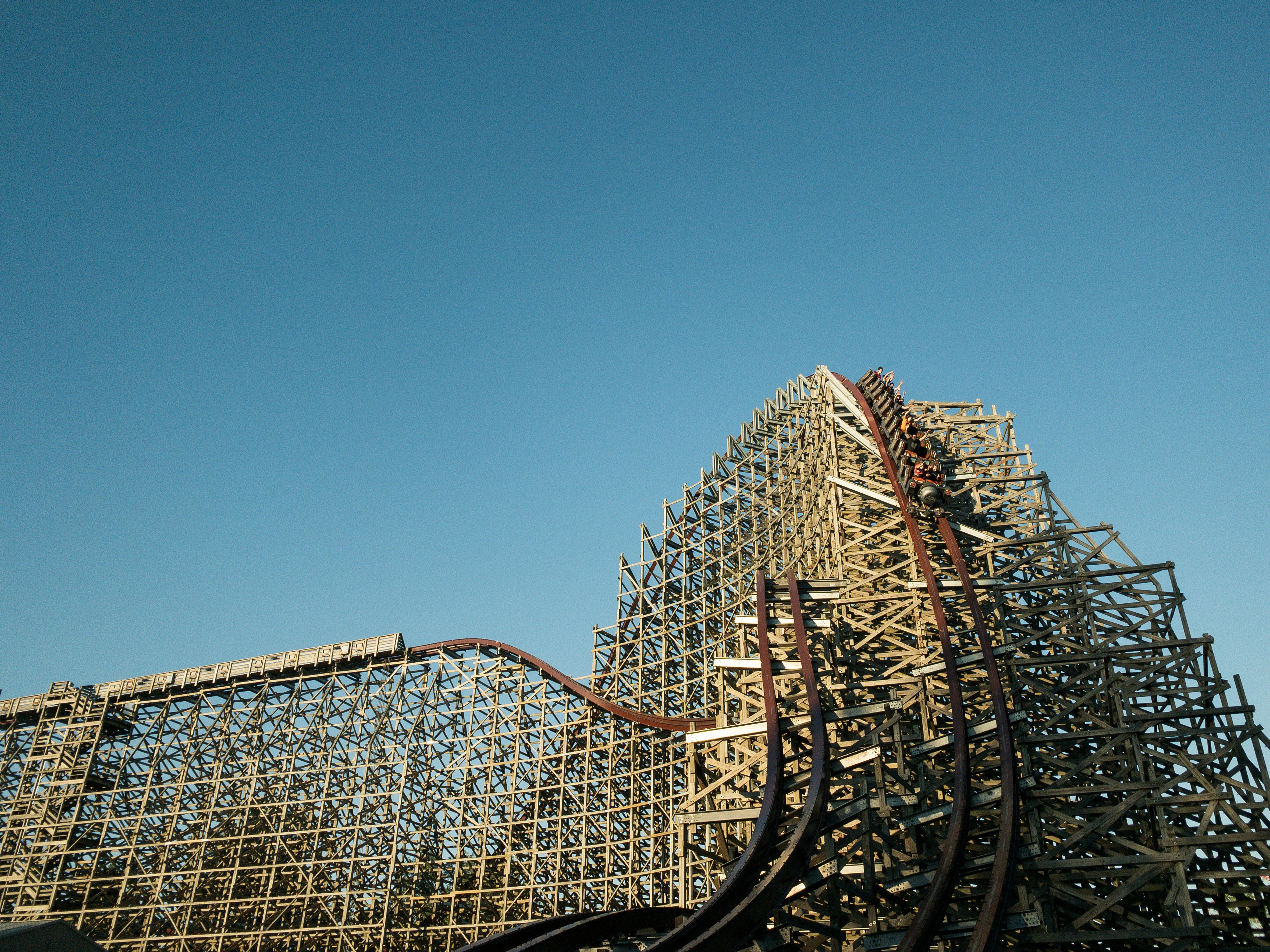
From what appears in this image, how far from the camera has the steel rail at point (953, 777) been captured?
7.13 metres

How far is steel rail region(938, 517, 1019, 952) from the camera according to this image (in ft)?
24.1

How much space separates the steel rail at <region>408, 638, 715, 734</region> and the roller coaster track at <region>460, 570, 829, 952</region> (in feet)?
18.2

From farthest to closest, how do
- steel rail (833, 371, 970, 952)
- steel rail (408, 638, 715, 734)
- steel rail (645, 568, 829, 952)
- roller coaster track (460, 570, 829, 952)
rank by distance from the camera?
steel rail (408, 638, 715, 734), steel rail (833, 371, 970, 952), roller coaster track (460, 570, 829, 952), steel rail (645, 568, 829, 952)

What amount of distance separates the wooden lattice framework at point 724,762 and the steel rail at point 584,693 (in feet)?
0.20

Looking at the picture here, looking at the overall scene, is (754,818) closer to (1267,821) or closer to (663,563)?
(1267,821)

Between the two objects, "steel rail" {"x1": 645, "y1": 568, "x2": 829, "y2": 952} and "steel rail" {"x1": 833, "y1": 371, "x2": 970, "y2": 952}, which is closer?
"steel rail" {"x1": 645, "y1": 568, "x2": 829, "y2": 952}

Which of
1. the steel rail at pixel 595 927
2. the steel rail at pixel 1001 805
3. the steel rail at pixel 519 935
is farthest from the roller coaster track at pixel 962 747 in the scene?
the steel rail at pixel 519 935

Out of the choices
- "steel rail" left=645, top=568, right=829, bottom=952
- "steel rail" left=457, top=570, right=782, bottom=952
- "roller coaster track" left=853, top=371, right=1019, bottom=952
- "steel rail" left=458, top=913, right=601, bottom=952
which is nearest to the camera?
"steel rail" left=645, top=568, right=829, bottom=952

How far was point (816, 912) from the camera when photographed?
9.06 m

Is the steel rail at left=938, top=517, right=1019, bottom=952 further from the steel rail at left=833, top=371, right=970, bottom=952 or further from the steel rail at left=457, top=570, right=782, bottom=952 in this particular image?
the steel rail at left=457, top=570, right=782, bottom=952

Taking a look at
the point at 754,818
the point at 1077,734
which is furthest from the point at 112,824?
the point at 1077,734

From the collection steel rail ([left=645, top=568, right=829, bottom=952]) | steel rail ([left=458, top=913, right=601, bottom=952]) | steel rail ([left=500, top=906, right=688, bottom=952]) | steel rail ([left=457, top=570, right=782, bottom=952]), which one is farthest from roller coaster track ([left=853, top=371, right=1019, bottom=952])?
steel rail ([left=458, top=913, right=601, bottom=952])

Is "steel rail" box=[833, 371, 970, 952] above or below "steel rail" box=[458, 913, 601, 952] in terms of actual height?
above

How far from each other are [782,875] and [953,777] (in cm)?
336
